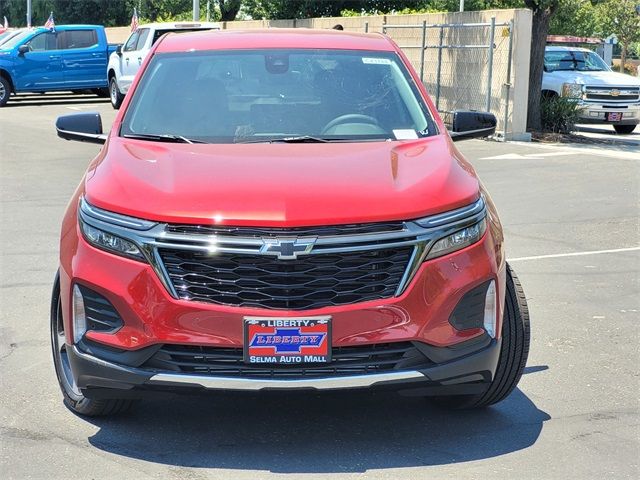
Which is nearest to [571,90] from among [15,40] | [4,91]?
[4,91]

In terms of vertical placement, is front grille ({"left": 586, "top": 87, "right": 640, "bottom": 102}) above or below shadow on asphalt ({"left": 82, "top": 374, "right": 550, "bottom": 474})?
below

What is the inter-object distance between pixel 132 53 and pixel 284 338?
21882mm

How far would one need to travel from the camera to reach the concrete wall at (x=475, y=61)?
67.1 ft

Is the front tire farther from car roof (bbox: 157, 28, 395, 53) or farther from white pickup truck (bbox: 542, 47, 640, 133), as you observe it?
car roof (bbox: 157, 28, 395, 53)

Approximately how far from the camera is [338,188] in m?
4.54

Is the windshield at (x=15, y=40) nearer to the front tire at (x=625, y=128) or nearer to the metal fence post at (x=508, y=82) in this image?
the metal fence post at (x=508, y=82)

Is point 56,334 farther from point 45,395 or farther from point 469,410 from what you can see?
point 469,410

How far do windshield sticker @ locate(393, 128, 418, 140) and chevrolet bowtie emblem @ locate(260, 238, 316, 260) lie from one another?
1406 millimetres

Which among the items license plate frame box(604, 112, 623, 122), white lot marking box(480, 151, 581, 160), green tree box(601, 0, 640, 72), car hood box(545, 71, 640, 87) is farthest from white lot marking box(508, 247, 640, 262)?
green tree box(601, 0, 640, 72)

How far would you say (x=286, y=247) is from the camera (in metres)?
4.27

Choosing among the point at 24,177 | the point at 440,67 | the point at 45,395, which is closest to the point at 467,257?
the point at 45,395

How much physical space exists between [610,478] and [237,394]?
5.04ft

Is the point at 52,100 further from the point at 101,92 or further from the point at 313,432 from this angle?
the point at 313,432

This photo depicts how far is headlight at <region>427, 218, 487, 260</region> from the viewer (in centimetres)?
443
